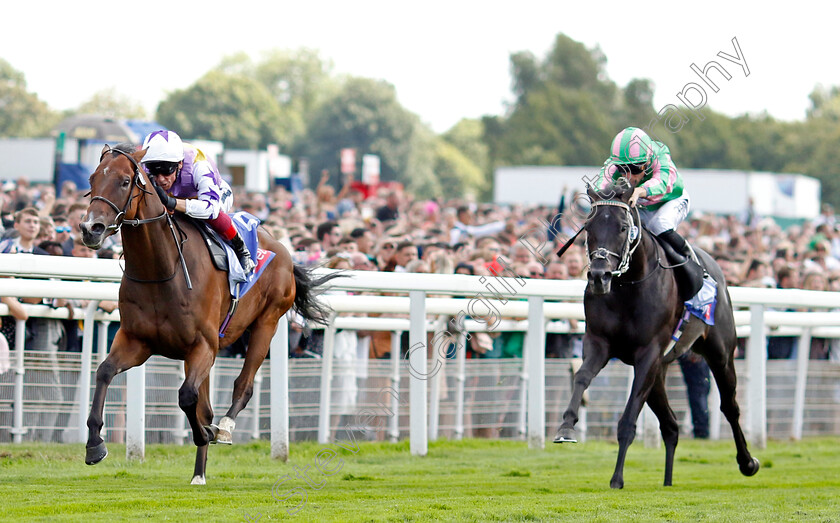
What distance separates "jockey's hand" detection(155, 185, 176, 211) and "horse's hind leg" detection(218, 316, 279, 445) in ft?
3.94

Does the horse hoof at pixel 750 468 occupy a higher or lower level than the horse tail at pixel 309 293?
lower

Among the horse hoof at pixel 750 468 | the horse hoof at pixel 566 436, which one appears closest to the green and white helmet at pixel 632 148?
the horse hoof at pixel 566 436

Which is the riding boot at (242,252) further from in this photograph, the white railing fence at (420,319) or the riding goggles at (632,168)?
the riding goggles at (632,168)

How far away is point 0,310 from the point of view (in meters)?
6.88

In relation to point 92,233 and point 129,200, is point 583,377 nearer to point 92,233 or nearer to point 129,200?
point 129,200

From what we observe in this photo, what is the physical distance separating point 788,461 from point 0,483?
582 centimetres

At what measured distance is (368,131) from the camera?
73375mm

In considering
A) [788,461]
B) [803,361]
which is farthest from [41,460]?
[803,361]

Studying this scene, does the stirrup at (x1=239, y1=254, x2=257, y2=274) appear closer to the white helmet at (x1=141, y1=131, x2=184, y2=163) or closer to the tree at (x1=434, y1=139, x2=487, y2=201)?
the white helmet at (x1=141, y1=131, x2=184, y2=163)

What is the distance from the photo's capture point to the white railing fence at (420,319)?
6.70 m

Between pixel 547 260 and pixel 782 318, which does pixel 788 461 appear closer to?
pixel 782 318

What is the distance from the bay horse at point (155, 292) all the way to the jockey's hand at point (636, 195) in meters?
2.35

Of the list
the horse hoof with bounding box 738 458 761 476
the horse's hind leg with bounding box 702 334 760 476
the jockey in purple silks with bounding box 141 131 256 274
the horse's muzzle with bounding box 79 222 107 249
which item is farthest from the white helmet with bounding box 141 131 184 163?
the horse hoof with bounding box 738 458 761 476

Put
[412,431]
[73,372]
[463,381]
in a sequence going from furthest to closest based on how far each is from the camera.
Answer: [463,381] < [412,431] < [73,372]
